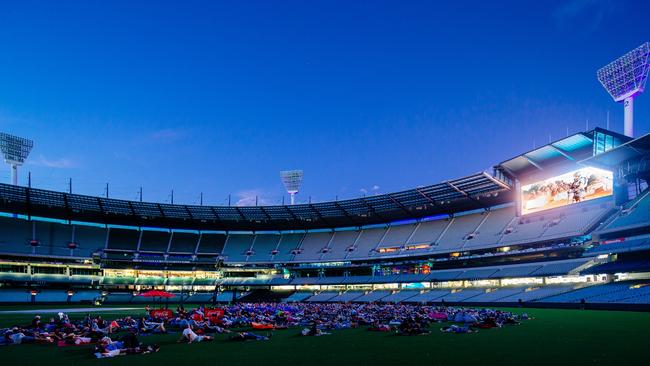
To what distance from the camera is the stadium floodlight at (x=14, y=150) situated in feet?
234

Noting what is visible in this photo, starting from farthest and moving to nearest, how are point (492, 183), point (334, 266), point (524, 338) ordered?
point (334, 266), point (492, 183), point (524, 338)

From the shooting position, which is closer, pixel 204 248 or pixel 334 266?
pixel 334 266

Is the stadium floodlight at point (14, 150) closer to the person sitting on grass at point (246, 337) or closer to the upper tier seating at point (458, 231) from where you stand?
the upper tier seating at point (458, 231)

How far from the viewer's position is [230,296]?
83.1 m

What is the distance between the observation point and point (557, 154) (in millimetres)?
53938

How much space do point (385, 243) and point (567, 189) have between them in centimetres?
3102

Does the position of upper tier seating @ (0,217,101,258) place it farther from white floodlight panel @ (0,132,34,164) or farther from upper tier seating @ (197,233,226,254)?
upper tier seating @ (197,233,226,254)

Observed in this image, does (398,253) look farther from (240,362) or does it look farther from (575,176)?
(240,362)

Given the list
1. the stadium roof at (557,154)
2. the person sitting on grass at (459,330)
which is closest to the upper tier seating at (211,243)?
the stadium roof at (557,154)

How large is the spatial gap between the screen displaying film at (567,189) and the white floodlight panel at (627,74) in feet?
32.9

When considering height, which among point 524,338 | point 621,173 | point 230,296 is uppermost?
point 621,173

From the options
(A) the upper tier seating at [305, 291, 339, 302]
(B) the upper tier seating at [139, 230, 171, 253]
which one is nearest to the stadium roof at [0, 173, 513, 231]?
(B) the upper tier seating at [139, 230, 171, 253]

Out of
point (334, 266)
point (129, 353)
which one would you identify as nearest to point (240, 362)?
point (129, 353)

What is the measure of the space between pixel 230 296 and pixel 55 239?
28813mm
